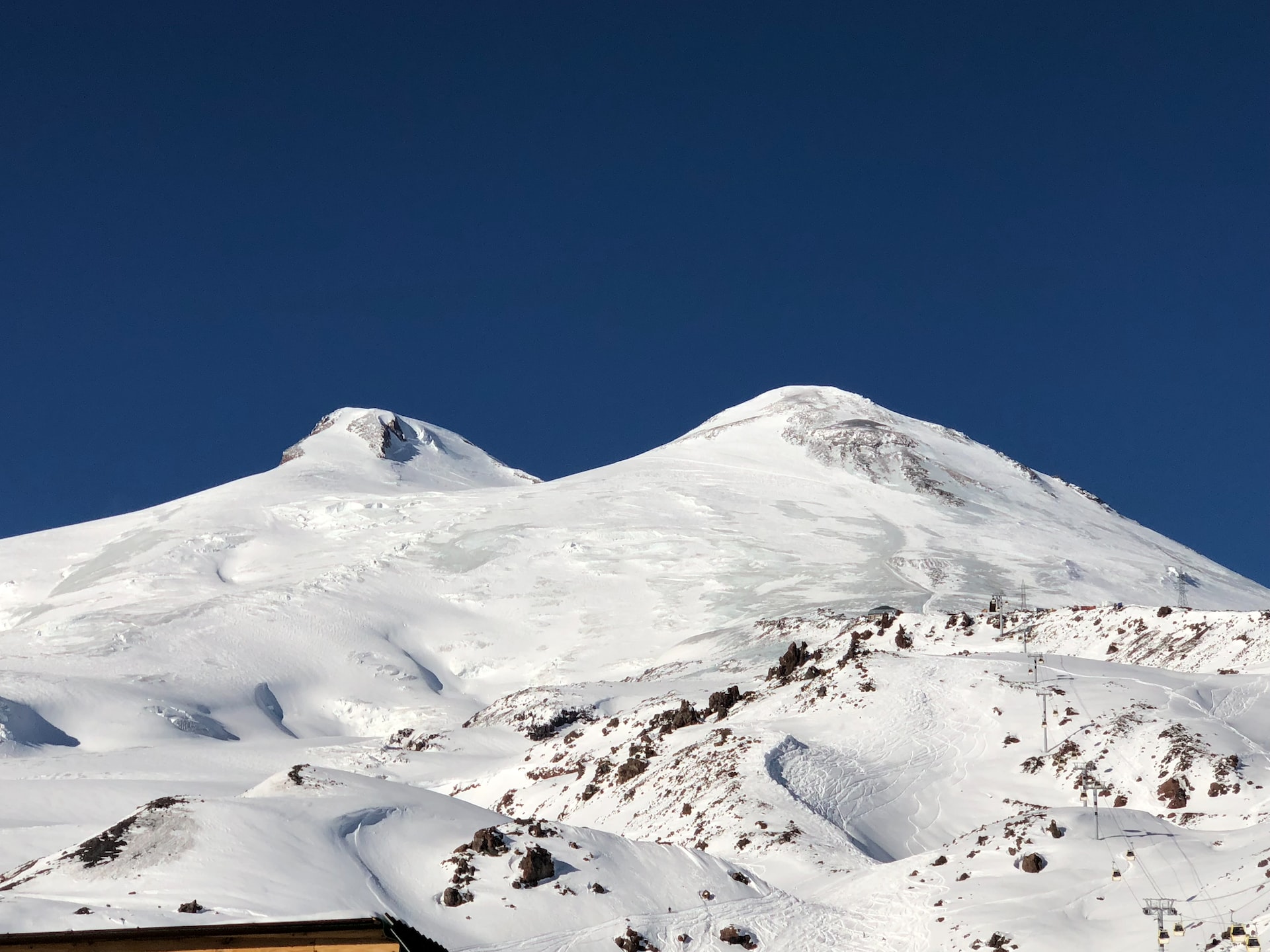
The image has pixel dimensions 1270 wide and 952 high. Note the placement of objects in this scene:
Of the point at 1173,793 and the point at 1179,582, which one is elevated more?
the point at 1179,582

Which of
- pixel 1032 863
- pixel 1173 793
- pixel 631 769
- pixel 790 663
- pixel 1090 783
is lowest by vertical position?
pixel 1032 863

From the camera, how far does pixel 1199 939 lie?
2695cm

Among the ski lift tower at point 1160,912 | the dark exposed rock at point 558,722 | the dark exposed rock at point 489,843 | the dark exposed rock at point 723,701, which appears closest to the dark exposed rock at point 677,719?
the dark exposed rock at point 723,701

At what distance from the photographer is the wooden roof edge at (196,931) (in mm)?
7762

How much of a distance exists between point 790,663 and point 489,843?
37.6 meters

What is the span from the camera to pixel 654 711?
212 ft

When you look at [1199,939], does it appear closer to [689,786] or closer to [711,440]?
[689,786]

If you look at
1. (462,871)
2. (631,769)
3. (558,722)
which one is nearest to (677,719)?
(631,769)

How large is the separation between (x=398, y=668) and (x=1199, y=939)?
83.9m

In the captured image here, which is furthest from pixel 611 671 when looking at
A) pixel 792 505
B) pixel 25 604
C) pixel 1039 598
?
pixel 25 604

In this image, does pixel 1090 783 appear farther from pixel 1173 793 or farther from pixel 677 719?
pixel 677 719

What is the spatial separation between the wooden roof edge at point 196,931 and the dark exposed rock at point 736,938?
79.6 ft

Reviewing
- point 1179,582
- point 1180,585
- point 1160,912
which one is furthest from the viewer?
point 1179,582

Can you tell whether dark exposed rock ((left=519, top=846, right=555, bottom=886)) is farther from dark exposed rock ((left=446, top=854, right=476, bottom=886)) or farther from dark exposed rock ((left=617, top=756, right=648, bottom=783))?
dark exposed rock ((left=617, top=756, right=648, bottom=783))
